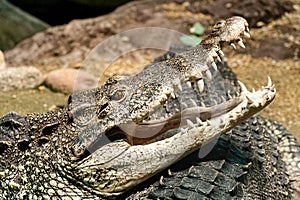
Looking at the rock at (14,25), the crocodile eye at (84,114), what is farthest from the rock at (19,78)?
the crocodile eye at (84,114)

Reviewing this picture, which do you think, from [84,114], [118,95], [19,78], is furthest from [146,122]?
[19,78]

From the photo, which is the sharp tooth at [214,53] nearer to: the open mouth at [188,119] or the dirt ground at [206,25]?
the open mouth at [188,119]

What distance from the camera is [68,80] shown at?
7184 millimetres

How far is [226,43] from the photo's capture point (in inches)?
148

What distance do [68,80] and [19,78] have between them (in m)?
0.55

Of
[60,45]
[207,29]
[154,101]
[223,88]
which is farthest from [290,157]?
[60,45]

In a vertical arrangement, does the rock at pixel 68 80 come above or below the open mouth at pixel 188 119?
below

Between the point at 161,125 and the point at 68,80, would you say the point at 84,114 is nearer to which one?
the point at 161,125

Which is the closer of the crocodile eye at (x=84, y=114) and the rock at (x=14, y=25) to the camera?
the crocodile eye at (x=84, y=114)

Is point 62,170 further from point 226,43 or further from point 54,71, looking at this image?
point 54,71

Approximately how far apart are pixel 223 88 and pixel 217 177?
1444 millimetres

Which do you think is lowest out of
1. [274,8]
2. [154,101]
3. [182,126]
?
[274,8]

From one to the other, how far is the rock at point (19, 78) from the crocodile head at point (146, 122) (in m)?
3.50

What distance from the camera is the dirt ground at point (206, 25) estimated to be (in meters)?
7.66
